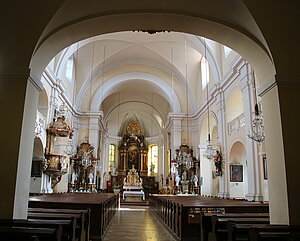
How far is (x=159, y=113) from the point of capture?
79.2 feet

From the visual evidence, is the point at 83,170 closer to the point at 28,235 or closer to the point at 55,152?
the point at 55,152

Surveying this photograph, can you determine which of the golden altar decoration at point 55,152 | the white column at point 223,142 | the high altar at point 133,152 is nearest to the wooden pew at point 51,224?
the golden altar decoration at point 55,152

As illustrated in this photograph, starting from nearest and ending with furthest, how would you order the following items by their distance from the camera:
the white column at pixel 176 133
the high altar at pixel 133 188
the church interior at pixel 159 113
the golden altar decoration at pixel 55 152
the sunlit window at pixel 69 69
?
1. the church interior at pixel 159 113
2. the golden altar decoration at pixel 55 152
3. the sunlit window at pixel 69 69
4. the white column at pixel 176 133
5. the high altar at pixel 133 188

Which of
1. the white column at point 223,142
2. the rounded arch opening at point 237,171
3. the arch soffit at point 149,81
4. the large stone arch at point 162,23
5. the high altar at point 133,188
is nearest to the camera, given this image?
the large stone arch at point 162,23

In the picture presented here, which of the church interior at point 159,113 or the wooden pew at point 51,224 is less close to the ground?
the church interior at point 159,113

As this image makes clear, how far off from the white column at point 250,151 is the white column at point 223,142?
2463mm

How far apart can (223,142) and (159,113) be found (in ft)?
38.5

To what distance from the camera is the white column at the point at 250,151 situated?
30.4 ft

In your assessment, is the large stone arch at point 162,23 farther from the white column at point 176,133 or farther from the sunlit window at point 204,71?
the white column at point 176,133

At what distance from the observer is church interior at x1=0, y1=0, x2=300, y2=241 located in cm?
420

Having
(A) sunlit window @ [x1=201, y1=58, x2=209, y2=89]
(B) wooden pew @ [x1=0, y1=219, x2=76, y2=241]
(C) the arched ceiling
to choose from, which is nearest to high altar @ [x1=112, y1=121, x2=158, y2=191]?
(C) the arched ceiling
